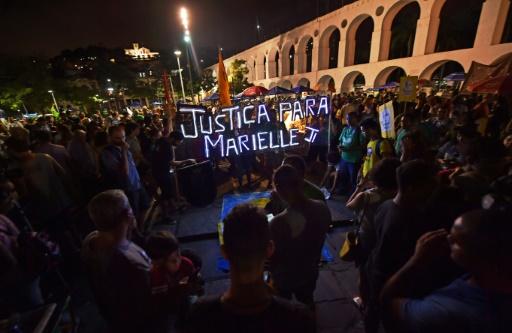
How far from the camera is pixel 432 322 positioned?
1314 millimetres

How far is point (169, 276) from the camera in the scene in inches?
89.9

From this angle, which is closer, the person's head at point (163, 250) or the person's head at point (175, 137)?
the person's head at point (163, 250)

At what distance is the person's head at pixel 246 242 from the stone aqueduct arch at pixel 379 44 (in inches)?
925

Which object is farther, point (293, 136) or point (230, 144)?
point (293, 136)

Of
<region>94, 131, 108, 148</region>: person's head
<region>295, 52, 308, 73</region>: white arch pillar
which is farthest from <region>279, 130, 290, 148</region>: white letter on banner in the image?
<region>295, 52, 308, 73</region>: white arch pillar

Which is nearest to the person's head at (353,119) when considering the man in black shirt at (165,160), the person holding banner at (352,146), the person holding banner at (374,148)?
the person holding banner at (352,146)

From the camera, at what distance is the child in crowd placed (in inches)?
81.4

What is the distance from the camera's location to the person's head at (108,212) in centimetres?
194

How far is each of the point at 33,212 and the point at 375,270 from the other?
4.82m

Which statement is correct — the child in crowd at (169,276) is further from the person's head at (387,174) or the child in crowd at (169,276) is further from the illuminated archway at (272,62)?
the illuminated archway at (272,62)

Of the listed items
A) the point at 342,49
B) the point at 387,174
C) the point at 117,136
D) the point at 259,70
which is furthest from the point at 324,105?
the point at 259,70

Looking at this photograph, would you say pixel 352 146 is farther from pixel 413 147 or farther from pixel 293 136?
pixel 413 147

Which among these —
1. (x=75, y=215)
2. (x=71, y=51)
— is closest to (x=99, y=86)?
(x=75, y=215)

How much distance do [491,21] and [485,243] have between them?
79.7 feet
